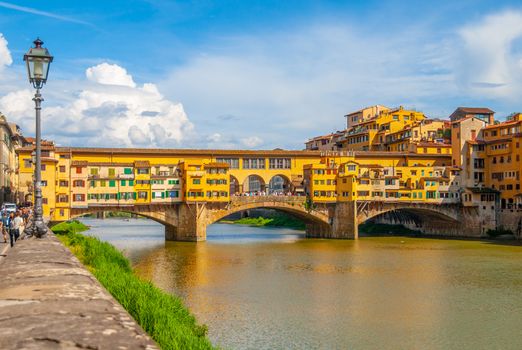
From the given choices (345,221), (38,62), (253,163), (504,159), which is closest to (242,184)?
(253,163)

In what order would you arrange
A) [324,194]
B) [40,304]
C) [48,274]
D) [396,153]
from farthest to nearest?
[396,153]
[324,194]
[48,274]
[40,304]

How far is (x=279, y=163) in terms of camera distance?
63.6 meters

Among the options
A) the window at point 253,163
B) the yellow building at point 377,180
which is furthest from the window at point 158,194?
the yellow building at point 377,180

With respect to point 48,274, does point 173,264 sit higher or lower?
lower

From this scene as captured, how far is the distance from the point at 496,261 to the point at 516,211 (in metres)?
21.4

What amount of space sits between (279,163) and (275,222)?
24.2 m

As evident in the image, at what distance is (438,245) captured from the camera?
53.1m

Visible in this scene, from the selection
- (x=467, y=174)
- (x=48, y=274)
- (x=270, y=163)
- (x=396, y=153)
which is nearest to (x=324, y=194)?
(x=270, y=163)

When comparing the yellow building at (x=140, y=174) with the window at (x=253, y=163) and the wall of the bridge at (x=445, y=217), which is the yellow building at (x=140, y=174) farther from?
the wall of the bridge at (x=445, y=217)

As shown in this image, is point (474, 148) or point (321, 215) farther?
point (474, 148)

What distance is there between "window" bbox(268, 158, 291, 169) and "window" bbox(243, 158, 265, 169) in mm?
937

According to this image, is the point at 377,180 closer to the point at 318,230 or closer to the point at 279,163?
the point at 318,230

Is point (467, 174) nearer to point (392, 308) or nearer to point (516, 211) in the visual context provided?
point (516, 211)

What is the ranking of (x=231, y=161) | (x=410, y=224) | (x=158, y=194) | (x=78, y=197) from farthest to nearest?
Answer: (x=410, y=224), (x=231, y=161), (x=158, y=194), (x=78, y=197)
